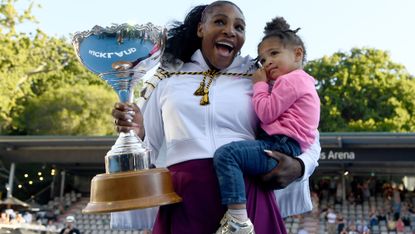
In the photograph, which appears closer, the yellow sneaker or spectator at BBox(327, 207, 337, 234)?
the yellow sneaker

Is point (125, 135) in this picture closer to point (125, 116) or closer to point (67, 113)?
point (125, 116)

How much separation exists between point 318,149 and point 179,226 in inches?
24.3

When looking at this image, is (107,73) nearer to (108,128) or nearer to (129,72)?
(129,72)

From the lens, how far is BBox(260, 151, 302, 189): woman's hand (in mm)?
2205

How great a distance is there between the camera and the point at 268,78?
244cm

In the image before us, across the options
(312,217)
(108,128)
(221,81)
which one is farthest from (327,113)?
(221,81)

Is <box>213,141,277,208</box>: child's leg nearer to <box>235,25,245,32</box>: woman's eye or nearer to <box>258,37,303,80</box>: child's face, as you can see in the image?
<box>258,37,303,80</box>: child's face

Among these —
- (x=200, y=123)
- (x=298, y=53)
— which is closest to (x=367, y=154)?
(x=298, y=53)

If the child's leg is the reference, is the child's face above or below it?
above

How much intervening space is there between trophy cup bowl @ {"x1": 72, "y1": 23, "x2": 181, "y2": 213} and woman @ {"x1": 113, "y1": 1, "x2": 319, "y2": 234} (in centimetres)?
11

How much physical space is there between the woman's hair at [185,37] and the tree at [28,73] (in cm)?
1879

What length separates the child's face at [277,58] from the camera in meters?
2.39

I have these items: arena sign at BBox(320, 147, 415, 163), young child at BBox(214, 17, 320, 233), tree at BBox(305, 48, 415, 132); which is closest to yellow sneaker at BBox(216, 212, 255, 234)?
young child at BBox(214, 17, 320, 233)

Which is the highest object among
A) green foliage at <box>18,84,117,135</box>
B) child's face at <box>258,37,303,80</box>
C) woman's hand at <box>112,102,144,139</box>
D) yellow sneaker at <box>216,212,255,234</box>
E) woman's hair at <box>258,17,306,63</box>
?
green foliage at <box>18,84,117,135</box>
